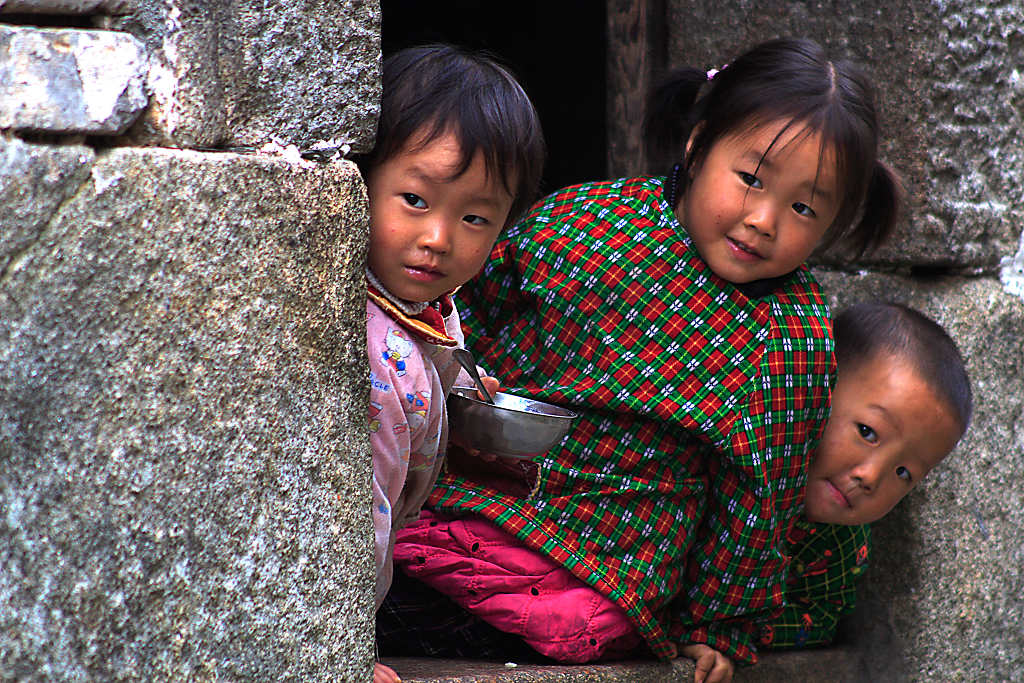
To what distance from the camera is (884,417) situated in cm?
217

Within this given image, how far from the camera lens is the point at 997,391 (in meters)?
2.49

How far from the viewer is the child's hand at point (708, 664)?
2074 millimetres

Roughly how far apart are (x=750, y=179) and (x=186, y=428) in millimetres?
1206

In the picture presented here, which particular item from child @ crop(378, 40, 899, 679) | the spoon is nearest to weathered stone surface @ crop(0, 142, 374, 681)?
the spoon

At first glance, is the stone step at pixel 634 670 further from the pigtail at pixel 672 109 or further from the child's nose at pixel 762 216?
the pigtail at pixel 672 109

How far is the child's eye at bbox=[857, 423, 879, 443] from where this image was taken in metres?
2.18

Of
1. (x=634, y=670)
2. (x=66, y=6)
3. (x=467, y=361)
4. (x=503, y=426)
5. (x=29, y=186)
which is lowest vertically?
(x=634, y=670)

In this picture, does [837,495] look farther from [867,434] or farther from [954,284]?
[954,284]

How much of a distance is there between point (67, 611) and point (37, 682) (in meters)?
0.07

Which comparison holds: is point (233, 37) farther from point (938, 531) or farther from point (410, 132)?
point (938, 531)

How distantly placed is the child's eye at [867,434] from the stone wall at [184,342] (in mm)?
1218

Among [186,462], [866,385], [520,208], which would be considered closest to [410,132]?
[520,208]

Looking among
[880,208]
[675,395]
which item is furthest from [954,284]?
[675,395]

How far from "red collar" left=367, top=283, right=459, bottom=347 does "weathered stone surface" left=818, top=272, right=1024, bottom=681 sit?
1311 millimetres
